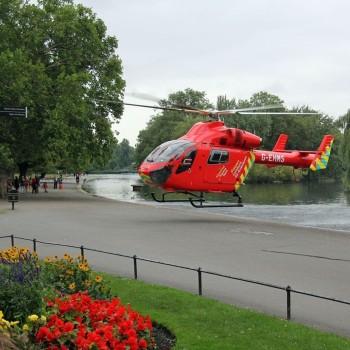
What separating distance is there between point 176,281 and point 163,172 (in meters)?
11.9

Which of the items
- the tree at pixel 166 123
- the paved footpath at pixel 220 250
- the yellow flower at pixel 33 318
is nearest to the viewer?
the yellow flower at pixel 33 318

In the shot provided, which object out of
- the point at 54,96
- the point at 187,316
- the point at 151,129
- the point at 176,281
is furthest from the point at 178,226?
the point at 151,129

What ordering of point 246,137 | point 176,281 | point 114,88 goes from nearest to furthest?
point 176,281 < point 246,137 < point 114,88

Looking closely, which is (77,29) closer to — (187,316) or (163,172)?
(163,172)

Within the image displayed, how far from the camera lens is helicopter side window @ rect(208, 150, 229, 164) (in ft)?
84.1

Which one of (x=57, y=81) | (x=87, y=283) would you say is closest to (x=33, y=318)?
(x=87, y=283)

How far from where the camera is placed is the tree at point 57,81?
130 ft

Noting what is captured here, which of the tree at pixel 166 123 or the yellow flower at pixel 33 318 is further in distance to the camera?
the tree at pixel 166 123

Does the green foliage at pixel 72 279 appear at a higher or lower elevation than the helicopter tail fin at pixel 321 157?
lower

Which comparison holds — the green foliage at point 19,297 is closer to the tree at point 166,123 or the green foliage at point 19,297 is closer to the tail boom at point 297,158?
the tail boom at point 297,158

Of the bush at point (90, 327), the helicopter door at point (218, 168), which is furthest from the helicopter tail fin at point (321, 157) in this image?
the bush at point (90, 327)

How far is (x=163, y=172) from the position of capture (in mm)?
24375

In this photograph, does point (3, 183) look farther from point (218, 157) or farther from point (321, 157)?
point (321, 157)

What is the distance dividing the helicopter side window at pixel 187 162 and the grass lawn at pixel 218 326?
45.7 ft
